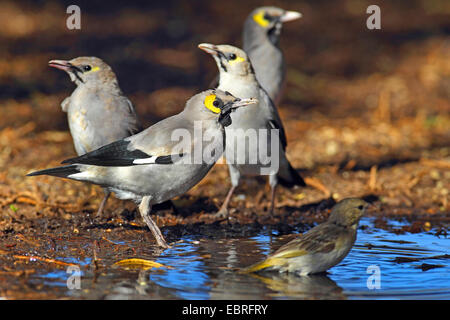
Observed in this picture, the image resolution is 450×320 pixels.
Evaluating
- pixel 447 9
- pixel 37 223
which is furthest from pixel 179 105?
pixel 447 9

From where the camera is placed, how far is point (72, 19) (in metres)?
17.6

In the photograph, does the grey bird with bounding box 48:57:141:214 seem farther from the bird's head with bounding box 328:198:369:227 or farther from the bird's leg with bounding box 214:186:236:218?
the bird's head with bounding box 328:198:369:227

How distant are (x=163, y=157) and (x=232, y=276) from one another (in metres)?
1.35

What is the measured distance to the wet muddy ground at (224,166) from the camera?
5.68 metres

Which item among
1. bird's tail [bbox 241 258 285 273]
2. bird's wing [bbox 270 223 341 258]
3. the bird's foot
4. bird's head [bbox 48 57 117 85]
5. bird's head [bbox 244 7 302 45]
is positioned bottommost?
the bird's foot

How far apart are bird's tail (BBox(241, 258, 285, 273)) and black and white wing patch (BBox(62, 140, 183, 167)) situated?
1.25m

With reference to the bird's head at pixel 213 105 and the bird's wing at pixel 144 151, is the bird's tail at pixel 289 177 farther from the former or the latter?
the bird's wing at pixel 144 151

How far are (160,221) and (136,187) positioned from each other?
1.10 metres

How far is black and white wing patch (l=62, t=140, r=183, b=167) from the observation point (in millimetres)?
6488

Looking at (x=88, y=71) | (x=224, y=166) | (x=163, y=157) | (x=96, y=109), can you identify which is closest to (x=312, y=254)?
(x=163, y=157)

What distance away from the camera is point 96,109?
746 centimetres

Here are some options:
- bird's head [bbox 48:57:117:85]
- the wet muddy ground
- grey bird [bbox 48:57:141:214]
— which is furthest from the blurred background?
bird's head [bbox 48:57:117:85]
